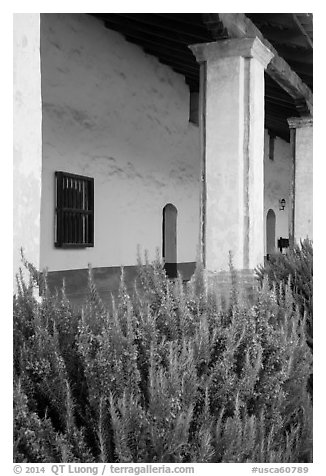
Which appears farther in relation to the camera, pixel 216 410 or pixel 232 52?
pixel 232 52

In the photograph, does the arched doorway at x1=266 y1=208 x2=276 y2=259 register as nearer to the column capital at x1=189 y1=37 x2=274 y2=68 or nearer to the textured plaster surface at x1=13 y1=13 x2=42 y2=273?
the column capital at x1=189 y1=37 x2=274 y2=68

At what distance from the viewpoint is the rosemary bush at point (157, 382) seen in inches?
80.0

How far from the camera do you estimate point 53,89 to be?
672 cm

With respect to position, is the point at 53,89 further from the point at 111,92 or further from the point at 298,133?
the point at 298,133

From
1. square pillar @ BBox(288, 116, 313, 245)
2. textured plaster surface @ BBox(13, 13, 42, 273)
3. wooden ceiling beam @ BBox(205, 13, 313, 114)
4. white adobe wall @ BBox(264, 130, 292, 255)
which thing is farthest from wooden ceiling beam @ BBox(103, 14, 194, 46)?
white adobe wall @ BBox(264, 130, 292, 255)

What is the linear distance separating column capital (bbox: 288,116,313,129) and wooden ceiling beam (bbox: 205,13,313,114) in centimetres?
13

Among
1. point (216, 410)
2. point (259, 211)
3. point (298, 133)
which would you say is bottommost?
point (216, 410)

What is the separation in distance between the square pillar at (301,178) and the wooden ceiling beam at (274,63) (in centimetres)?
32

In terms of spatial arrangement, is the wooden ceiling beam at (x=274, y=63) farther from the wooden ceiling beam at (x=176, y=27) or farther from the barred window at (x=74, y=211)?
the barred window at (x=74, y=211)

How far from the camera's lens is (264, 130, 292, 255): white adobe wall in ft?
46.0

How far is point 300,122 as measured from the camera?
9.20 m
